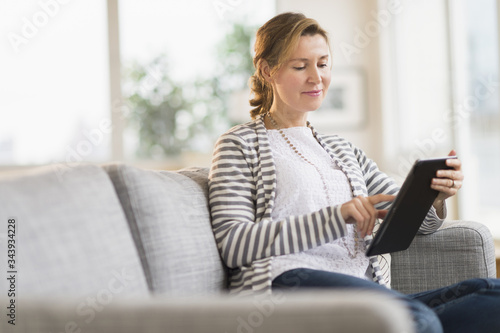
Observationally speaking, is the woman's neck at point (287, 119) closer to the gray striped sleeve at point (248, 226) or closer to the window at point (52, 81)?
the gray striped sleeve at point (248, 226)

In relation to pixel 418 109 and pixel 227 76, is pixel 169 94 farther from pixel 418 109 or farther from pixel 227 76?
pixel 418 109

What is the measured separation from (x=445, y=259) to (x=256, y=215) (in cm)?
58

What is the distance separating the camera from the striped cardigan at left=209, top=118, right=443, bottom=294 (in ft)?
5.11

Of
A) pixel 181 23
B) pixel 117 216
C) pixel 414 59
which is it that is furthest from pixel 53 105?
pixel 117 216

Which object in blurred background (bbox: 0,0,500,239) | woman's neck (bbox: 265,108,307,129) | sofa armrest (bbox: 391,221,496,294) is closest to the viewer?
sofa armrest (bbox: 391,221,496,294)

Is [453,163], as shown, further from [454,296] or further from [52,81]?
[52,81]

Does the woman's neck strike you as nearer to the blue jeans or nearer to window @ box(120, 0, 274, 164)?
the blue jeans

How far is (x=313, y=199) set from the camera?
1.71m

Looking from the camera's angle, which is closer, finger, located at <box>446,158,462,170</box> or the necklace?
finger, located at <box>446,158,462,170</box>

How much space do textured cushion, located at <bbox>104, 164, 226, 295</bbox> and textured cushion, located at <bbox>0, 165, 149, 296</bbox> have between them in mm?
58

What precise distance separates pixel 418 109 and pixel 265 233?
431 centimetres

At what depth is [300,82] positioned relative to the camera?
1.85 m

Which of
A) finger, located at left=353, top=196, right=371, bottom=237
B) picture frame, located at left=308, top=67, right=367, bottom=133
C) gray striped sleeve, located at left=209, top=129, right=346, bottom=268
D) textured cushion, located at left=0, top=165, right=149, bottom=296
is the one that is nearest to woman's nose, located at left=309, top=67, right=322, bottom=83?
gray striped sleeve, located at left=209, top=129, right=346, bottom=268

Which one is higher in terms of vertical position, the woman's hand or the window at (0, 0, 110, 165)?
the window at (0, 0, 110, 165)
